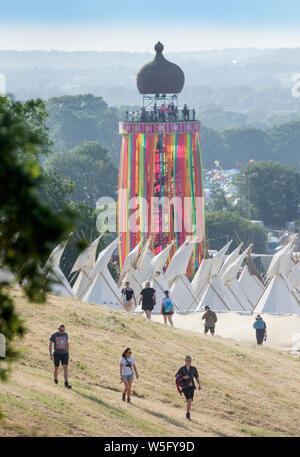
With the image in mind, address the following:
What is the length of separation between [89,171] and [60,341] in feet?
291

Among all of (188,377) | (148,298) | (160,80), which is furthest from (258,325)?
(160,80)

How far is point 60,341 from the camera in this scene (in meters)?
21.1

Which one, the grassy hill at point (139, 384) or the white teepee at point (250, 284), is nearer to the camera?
the grassy hill at point (139, 384)

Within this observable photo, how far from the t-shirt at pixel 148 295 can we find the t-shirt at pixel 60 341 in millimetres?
8471

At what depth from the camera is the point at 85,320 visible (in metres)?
28.3

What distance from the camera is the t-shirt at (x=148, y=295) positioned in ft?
97.0

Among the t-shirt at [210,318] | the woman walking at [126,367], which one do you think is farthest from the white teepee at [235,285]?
the woman walking at [126,367]

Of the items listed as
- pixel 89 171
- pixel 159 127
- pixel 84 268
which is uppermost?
pixel 89 171

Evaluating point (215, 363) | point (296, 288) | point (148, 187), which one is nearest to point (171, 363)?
point (215, 363)

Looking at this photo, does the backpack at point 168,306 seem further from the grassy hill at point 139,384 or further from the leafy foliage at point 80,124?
the leafy foliage at point 80,124

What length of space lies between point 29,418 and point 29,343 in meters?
5.81

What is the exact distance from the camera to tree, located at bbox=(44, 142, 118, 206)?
108438mm

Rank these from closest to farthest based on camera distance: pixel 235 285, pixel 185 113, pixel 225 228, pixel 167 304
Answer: pixel 167 304 → pixel 235 285 → pixel 185 113 → pixel 225 228

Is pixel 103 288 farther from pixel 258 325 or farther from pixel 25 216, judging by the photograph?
pixel 25 216
